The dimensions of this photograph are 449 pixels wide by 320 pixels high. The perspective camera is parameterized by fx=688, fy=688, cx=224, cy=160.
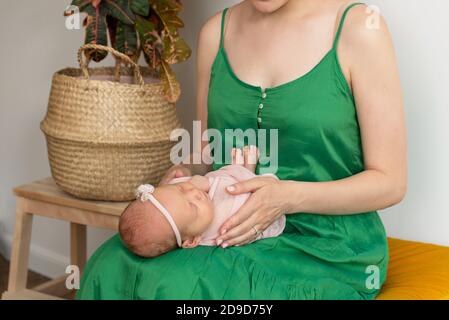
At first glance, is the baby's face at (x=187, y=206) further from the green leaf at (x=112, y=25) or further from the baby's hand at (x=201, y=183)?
the green leaf at (x=112, y=25)

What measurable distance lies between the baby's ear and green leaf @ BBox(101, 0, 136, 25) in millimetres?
868

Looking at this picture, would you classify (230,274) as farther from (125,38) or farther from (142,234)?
(125,38)

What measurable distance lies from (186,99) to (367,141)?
A: 3.30ft

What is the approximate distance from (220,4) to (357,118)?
0.86 metres

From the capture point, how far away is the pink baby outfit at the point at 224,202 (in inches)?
57.8

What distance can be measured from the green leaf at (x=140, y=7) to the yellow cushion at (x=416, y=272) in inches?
38.7

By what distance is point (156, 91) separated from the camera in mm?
2047

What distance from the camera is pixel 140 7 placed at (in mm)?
2057

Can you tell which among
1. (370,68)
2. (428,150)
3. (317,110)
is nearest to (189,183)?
(317,110)

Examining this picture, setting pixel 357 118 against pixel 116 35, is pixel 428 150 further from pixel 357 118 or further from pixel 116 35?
pixel 116 35

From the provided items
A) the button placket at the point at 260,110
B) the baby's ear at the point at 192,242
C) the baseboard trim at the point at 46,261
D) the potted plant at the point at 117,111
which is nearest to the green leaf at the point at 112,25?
the potted plant at the point at 117,111

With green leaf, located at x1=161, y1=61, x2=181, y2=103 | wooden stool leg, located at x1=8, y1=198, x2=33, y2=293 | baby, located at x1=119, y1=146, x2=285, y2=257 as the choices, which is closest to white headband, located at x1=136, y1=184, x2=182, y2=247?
baby, located at x1=119, y1=146, x2=285, y2=257

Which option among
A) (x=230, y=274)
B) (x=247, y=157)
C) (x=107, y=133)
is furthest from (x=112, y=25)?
(x=230, y=274)

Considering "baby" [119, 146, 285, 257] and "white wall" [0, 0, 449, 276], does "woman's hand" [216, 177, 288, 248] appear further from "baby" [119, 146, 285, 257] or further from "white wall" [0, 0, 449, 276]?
"white wall" [0, 0, 449, 276]
